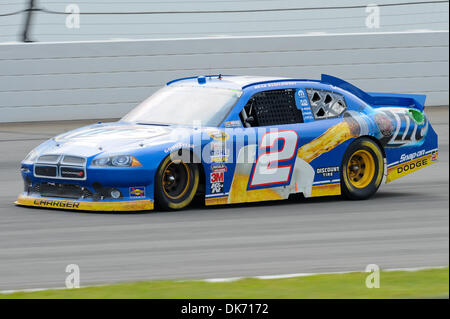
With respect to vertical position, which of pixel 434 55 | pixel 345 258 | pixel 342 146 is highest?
pixel 434 55

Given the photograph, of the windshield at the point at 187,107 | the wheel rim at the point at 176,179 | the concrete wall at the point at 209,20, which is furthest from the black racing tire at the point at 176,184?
the concrete wall at the point at 209,20

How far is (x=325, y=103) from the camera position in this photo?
35.8ft

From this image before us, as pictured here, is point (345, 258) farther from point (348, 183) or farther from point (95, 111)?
point (95, 111)

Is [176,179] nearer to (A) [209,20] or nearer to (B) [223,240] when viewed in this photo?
(B) [223,240]

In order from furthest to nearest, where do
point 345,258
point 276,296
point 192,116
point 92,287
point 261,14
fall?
point 261,14
point 192,116
point 345,258
point 92,287
point 276,296

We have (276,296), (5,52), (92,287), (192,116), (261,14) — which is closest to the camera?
(276,296)

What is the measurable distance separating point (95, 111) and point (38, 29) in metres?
1.71

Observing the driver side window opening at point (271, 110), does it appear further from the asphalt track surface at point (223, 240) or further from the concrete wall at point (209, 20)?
the concrete wall at point (209, 20)

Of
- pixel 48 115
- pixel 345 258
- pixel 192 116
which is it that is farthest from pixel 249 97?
pixel 48 115

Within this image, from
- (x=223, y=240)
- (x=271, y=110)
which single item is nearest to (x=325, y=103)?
(x=271, y=110)

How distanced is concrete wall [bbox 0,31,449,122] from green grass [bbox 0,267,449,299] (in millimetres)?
11281

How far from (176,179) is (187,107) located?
0.97 meters

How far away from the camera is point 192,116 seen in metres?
10.4

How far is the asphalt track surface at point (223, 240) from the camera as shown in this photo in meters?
7.48
